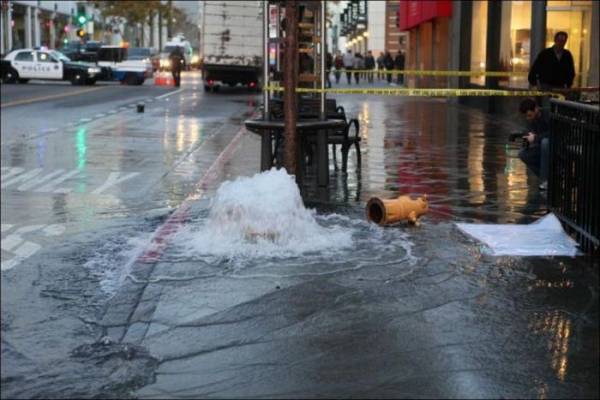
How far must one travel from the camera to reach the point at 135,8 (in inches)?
3509

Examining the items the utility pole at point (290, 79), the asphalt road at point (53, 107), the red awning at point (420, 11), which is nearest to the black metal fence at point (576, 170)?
the utility pole at point (290, 79)

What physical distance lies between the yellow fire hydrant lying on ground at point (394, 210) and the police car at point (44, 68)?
3644 cm

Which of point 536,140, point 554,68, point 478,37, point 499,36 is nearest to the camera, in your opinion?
point 536,140

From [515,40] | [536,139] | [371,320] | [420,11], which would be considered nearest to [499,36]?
[515,40]

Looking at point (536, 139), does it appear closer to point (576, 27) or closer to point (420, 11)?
point (576, 27)

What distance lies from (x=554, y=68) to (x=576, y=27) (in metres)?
9.44

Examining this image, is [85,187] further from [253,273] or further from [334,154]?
[253,273]

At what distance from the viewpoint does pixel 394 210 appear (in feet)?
26.9

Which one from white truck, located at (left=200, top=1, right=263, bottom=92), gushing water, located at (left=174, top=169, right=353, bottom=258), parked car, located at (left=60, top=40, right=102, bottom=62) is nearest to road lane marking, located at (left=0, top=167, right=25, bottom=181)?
gushing water, located at (left=174, top=169, right=353, bottom=258)

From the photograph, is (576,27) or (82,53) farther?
(82,53)

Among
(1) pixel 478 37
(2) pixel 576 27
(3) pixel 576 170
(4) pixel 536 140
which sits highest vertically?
(1) pixel 478 37

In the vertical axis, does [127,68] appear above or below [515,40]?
below

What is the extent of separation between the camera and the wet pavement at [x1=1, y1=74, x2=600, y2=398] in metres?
4.67

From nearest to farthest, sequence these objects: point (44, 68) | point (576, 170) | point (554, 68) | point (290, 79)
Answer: point (576, 170) < point (290, 79) < point (554, 68) < point (44, 68)
